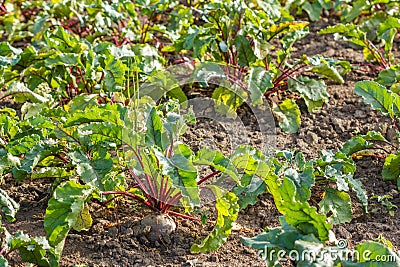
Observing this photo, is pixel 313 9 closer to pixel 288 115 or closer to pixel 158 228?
pixel 288 115

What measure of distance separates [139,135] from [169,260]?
23.6 inches

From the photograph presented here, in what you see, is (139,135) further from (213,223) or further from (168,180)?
(213,223)

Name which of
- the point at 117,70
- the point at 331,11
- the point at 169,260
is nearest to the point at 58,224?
the point at 169,260

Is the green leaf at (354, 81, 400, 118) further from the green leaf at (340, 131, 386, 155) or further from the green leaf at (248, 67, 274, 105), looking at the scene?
the green leaf at (248, 67, 274, 105)

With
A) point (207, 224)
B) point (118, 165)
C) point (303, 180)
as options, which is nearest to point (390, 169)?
point (303, 180)

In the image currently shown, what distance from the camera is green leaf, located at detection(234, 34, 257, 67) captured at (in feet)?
13.8

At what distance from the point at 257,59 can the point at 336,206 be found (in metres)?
1.25

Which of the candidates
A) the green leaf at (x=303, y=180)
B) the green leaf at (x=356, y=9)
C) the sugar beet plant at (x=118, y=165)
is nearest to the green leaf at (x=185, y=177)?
the sugar beet plant at (x=118, y=165)

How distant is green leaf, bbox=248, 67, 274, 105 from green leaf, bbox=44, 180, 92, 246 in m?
1.47

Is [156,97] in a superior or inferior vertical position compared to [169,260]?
superior

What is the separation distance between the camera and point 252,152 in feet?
→ 10.3

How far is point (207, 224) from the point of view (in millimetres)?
3283

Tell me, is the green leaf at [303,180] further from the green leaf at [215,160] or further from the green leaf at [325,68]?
the green leaf at [325,68]

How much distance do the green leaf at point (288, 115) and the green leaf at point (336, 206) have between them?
77 cm
